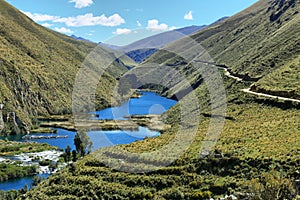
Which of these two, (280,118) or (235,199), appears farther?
(280,118)

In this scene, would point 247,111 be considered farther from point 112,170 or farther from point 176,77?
point 176,77

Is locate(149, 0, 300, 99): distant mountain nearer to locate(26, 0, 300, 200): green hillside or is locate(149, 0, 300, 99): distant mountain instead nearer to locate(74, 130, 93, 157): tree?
locate(26, 0, 300, 200): green hillside

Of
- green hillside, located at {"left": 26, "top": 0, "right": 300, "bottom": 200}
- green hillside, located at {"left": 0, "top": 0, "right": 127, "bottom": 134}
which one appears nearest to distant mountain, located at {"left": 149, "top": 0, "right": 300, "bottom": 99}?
green hillside, located at {"left": 26, "top": 0, "right": 300, "bottom": 200}

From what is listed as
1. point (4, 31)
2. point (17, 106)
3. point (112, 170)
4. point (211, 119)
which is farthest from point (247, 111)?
point (4, 31)

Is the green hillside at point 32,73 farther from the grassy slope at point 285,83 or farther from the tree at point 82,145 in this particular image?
the grassy slope at point 285,83

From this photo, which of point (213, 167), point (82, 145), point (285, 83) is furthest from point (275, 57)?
point (213, 167)

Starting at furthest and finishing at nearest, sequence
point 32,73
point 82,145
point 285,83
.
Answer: point 32,73 < point 82,145 < point 285,83

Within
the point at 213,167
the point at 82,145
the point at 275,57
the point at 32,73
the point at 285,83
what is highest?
the point at 32,73

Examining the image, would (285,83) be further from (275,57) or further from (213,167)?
(213,167)

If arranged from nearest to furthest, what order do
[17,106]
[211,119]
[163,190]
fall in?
[163,190]
[211,119]
[17,106]
